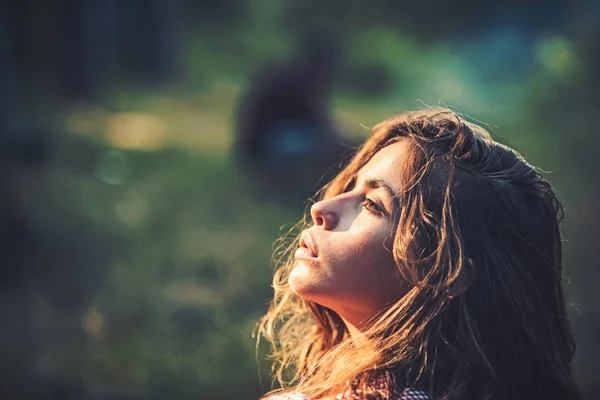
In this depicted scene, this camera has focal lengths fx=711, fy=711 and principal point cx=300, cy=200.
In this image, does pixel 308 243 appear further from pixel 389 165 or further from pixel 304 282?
pixel 389 165

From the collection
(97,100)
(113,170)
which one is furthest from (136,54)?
(113,170)

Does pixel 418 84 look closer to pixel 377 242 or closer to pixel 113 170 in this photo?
pixel 113 170

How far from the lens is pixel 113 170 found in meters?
3.32

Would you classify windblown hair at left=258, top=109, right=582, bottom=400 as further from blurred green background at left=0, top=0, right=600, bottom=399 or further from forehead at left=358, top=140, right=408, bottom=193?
blurred green background at left=0, top=0, right=600, bottom=399

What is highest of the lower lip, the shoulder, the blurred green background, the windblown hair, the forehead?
the blurred green background

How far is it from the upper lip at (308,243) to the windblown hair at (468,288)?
12 centimetres

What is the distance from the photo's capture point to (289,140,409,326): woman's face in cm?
107

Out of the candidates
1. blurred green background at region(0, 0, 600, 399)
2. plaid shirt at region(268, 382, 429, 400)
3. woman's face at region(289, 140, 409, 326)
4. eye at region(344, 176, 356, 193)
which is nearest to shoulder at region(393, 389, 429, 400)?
plaid shirt at region(268, 382, 429, 400)

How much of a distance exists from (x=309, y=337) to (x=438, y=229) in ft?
1.31

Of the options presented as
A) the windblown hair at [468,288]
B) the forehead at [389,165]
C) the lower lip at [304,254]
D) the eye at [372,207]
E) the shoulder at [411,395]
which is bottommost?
the shoulder at [411,395]

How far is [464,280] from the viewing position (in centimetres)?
104

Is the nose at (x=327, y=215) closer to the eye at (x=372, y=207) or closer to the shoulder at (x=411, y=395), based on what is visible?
the eye at (x=372, y=207)

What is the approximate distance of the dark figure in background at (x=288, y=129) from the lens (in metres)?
3.15

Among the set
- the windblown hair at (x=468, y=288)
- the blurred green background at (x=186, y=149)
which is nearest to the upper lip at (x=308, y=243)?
the windblown hair at (x=468, y=288)
